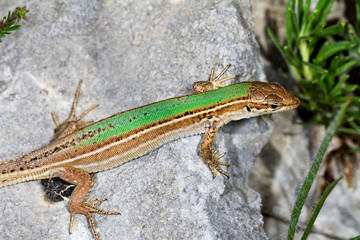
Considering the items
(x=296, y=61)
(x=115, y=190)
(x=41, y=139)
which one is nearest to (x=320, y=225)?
(x=296, y=61)

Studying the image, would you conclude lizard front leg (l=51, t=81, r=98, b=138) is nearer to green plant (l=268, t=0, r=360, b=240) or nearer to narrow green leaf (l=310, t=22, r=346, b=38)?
green plant (l=268, t=0, r=360, b=240)

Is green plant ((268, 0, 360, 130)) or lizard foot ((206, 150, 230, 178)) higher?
green plant ((268, 0, 360, 130))

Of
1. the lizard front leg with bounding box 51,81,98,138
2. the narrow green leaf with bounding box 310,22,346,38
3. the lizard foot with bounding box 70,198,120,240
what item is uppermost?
the narrow green leaf with bounding box 310,22,346,38

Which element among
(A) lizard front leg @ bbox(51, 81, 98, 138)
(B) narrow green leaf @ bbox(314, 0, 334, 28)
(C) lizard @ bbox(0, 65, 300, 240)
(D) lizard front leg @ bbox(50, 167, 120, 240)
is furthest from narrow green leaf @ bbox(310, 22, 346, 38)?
(D) lizard front leg @ bbox(50, 167, 120, 240)

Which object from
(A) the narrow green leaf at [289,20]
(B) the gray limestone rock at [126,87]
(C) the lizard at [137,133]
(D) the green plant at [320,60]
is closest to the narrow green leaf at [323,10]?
(D) the green plant at [320,60]

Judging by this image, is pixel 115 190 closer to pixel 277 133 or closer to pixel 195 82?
pixel 195 82

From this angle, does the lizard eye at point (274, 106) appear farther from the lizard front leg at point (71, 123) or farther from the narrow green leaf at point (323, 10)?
the lizard front leg at point (71, 123)

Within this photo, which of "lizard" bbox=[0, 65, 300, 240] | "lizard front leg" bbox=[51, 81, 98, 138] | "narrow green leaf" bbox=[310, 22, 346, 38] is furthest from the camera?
"narrow green leaf" bbox=[310, 22, 346, 38]

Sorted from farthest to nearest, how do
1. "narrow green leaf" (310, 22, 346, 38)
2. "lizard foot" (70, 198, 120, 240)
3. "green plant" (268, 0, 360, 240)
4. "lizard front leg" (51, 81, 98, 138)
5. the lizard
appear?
"green plant" (268, 0, 360, 240), "narrow green leaf" (310, 22, 346, 38), "lizard front leg" (51, 81, 98, 138), the lizard, "lizard foot" (70, 198, 120, 240)
